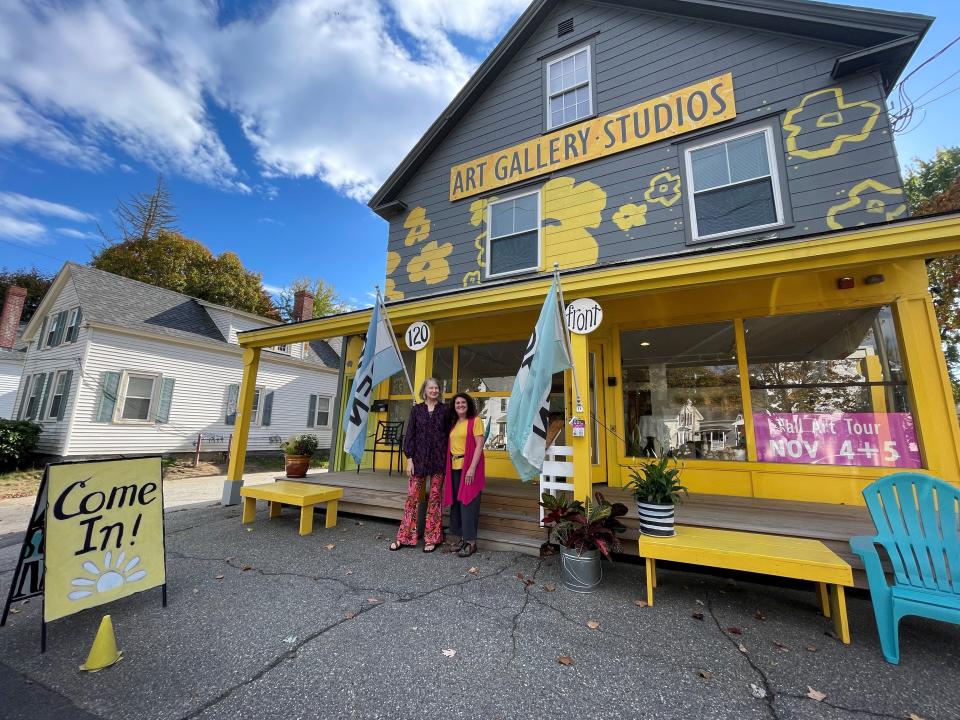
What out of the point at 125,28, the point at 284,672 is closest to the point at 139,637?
the point at 284,672

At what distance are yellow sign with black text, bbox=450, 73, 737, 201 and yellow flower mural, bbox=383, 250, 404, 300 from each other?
163cm

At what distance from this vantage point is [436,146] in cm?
764

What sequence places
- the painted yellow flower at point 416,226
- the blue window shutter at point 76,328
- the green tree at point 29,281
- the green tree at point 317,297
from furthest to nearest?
the green tree at point 317,297, the green tree at point 29,281, the blue window shutter at point 76,328, the painted yellow flower at point 416,226

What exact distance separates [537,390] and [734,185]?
4227 mm

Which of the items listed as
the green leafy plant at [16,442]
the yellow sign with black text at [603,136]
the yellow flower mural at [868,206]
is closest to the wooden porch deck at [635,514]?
the yellow flower mural at [868,206]

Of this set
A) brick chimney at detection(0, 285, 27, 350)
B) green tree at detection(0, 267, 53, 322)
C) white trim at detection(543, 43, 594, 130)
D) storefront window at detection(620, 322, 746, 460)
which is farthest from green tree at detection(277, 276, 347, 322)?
storefront window at detection(620, 322, 746, 460)

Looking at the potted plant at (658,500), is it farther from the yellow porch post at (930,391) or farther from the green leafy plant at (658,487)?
the yellow porch post at (930,391)

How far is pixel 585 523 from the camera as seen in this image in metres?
3.21

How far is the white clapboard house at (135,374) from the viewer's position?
11.0 metres

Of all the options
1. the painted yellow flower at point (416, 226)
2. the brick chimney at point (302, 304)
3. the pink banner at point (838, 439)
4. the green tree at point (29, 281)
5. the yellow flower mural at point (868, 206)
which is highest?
the green tree at point (29, 281)

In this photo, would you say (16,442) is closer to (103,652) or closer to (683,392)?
(103,652)

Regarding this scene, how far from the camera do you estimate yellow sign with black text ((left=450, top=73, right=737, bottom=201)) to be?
17.8 feet

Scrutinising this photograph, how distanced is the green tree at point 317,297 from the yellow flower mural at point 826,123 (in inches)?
989

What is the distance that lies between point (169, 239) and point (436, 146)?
22183mm
